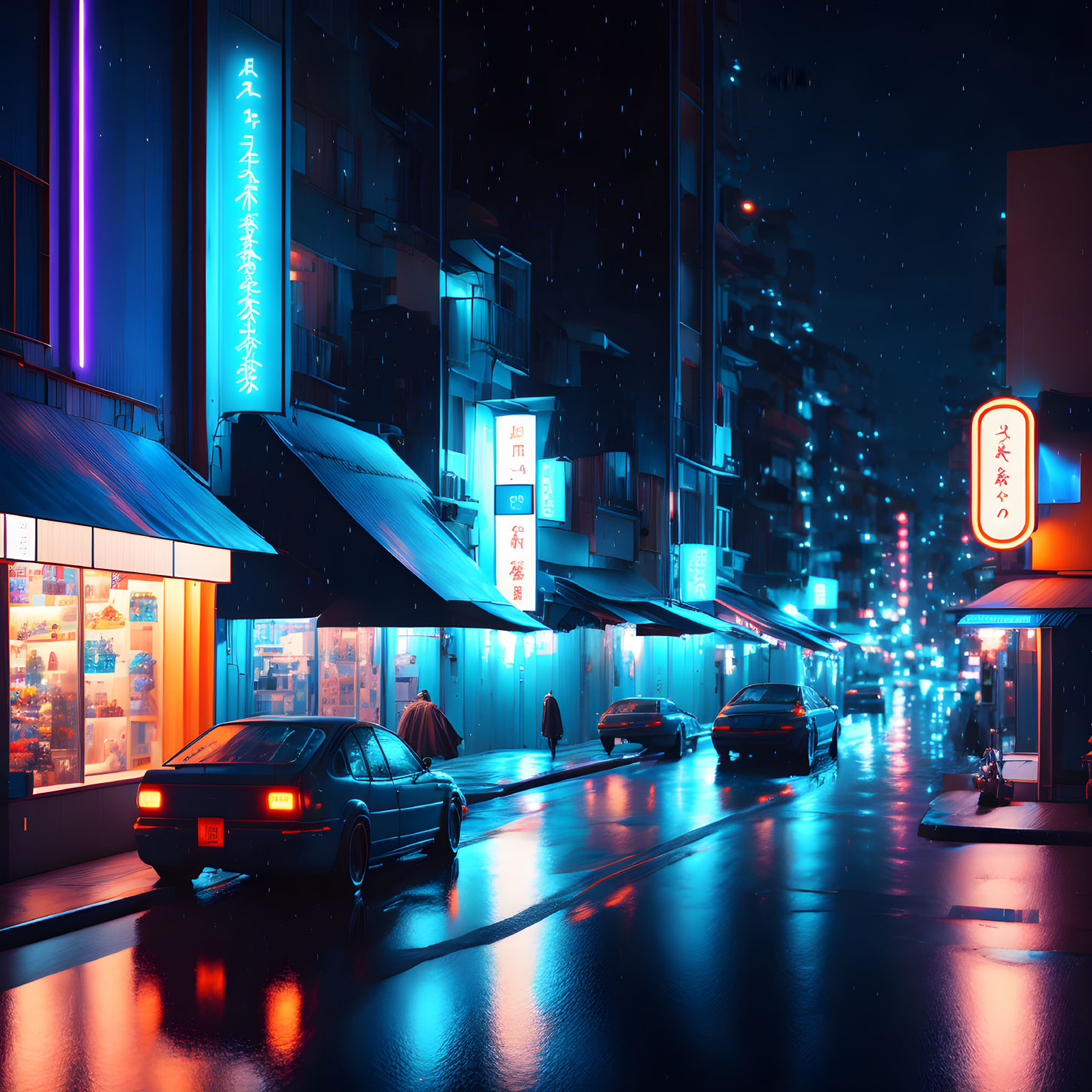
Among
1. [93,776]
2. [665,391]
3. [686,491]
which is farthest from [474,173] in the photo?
[93,776]

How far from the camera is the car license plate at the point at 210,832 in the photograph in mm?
11375

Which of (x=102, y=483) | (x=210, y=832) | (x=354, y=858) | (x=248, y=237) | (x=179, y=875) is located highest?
(x=248, y=237)

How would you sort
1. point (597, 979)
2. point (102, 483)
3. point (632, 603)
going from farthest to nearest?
point (632, 603) → point (102, 483) → point (597, 979)

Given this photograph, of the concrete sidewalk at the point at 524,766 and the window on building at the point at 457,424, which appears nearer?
the concrete sidewalk at the point at 524,766

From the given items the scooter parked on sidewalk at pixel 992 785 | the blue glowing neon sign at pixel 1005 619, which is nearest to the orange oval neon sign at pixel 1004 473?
the blue glowing neon sign at pixel 1005 619

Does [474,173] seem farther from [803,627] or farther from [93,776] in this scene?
[93,776]

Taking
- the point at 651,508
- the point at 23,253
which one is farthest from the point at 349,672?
the point at 651,508

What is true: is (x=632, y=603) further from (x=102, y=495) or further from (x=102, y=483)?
(x=102, y=495)

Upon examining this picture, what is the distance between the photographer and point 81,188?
580 inches

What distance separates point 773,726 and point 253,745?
52.6 feet

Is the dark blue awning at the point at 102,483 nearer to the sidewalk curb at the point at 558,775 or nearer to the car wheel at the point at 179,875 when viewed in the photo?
the car wheel at the point at 179,875

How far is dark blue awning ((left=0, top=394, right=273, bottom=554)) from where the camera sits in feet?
39.3

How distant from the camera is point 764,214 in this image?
8581cm

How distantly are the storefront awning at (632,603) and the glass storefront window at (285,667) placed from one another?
11.2 metres
